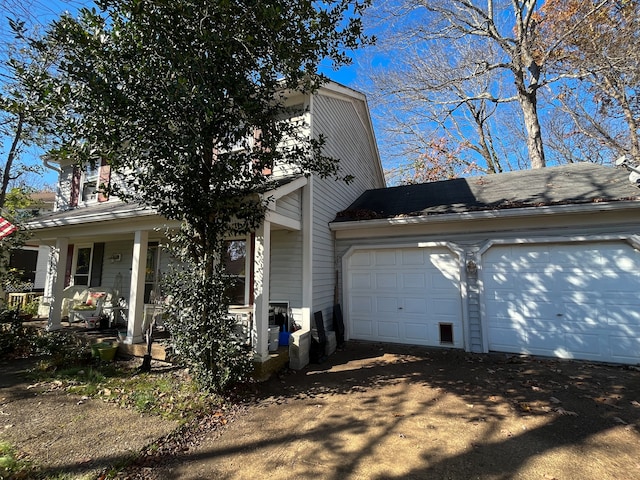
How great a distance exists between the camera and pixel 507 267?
666cm

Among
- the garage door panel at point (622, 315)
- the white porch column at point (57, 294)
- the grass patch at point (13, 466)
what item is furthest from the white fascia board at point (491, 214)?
the white porch column at point (57, 294)

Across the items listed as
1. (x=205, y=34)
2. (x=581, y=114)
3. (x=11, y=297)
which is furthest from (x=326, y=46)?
(x=581, y=114)

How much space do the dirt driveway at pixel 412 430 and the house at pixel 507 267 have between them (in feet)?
3.17

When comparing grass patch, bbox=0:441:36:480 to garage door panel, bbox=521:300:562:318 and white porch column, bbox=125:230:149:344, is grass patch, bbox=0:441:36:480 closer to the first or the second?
white porch column, bbox=125:230:149:344

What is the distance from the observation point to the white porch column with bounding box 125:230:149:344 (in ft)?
21.6

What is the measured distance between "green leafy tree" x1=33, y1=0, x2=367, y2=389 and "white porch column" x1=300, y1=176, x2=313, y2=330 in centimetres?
182

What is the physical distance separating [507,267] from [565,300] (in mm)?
1156

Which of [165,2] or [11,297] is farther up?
[165,2]

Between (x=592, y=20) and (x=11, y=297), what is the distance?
77.9 feet

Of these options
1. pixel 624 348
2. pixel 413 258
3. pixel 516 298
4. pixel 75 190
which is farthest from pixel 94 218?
pixel 624 348

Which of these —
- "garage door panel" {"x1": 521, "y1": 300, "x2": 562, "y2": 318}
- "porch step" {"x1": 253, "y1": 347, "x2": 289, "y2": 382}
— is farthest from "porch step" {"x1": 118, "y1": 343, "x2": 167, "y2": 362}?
"garage door panel" {"x1": 521, "y1": 300, "x2": 562, "y2": 318}

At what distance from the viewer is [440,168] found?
61.3ft

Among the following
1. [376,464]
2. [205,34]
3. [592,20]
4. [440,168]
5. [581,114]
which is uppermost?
[592,20]

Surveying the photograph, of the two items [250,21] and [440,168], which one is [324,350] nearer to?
[250,21]
